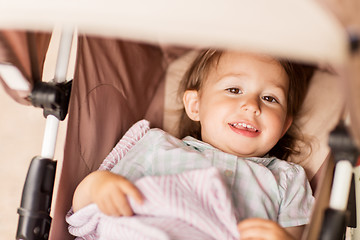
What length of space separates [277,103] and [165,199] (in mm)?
380

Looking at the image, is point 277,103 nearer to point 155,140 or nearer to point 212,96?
point 212,96

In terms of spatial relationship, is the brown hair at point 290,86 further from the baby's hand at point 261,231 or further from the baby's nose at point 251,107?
the baby's hand at point 261,231

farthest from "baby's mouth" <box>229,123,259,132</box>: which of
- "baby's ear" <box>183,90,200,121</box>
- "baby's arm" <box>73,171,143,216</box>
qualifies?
"baby's arm" <box>73,171,143,216</box>

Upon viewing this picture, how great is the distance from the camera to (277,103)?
100 centimetres

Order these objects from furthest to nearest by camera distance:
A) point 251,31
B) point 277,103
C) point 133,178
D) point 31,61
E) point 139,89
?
1. point 139,89
2. point 277,103
3. point 133,178
4. point 31,61
5. point 251,31

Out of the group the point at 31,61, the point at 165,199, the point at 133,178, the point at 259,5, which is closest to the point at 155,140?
the point at 133,178

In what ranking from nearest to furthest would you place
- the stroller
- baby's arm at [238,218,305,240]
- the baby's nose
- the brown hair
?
the stroller → baby's arm at [238,218,305,240] → the baby's nose → the brown hair

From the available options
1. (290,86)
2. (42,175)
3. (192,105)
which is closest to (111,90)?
(192,105)

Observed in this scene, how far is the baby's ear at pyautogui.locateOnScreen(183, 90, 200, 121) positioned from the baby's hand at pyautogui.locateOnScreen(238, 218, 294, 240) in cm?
41

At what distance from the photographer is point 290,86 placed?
1084 mm

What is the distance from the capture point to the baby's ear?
3.63ft

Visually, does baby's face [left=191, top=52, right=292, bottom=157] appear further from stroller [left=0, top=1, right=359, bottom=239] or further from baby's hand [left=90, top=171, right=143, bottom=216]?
baby's hand [left=90, top=171, right=143, bottom=216]

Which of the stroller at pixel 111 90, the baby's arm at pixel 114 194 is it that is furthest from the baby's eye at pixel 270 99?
the baby's arm at pixel 114 194

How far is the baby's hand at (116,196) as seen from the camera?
77cm
